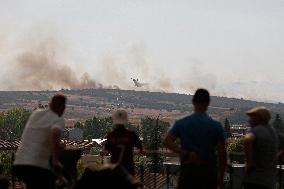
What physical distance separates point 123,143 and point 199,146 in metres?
1.80

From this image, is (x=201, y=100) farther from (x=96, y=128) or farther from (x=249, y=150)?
(x=96, y=128)

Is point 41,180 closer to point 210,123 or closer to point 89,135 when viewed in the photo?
point 210,123

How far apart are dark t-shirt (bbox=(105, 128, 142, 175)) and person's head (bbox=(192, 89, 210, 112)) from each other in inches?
67.0

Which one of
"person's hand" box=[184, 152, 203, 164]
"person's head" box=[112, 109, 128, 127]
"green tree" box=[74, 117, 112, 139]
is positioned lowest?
"green tree" box=[74, 117, 112, 139]

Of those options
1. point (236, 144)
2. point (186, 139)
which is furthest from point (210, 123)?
point (236, 144)

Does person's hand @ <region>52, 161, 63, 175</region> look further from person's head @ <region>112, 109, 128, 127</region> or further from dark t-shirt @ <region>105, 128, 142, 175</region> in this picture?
person's head @ <region>112, 109, 128, 127</region>

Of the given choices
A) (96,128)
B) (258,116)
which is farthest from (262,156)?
(96,128)

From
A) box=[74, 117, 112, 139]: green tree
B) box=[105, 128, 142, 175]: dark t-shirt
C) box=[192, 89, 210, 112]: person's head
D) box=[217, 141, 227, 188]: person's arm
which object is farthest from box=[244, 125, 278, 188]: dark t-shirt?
box=[74, 117, 112, 139]: green tree

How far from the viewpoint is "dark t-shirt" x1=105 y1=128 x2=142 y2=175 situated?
30.1 feet

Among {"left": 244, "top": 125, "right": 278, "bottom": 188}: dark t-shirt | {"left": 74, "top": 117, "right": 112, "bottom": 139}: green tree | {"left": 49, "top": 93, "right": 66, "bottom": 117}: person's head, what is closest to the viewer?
{"left": 49, "top": 93, "right": 66, "bottom": 117}: person's head

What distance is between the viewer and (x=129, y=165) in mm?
9242

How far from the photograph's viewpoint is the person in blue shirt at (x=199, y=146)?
7582 millimetres

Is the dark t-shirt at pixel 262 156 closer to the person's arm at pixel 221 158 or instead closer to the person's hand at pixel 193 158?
the person's arm at pixel 221 158

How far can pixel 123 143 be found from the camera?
360 inches
